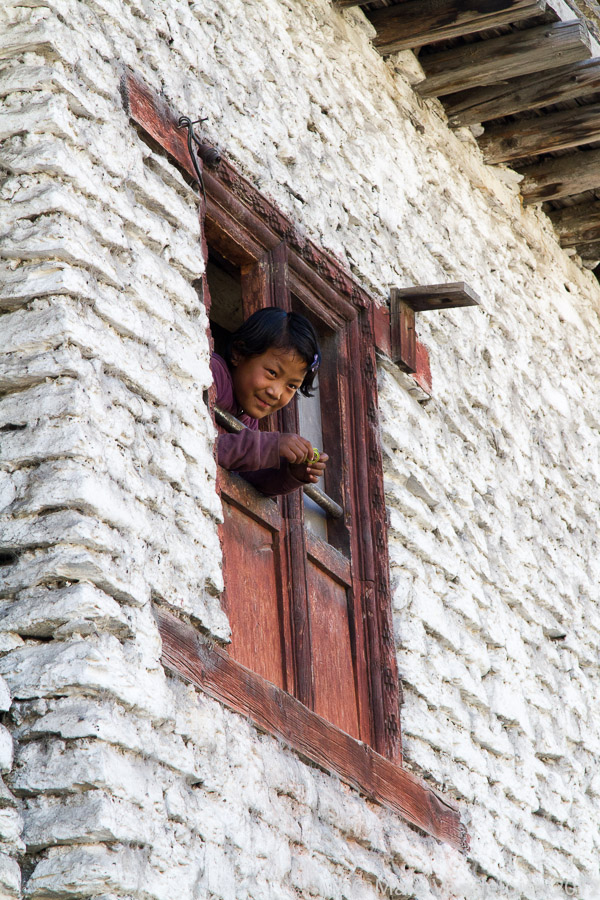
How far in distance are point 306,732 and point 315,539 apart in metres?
0.75

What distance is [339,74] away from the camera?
5309 millimetres

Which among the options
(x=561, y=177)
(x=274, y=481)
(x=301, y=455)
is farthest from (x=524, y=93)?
(x=301, y=455)

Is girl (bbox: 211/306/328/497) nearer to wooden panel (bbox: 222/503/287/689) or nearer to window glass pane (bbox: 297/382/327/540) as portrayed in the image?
wooden panel (bbox: 222/503/287/689)

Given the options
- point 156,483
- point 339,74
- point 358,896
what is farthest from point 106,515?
point 339,74

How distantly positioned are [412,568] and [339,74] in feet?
6.25

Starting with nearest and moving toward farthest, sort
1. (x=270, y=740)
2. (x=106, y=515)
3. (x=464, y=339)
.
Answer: (x=106, y=515)
(x=270, y=740)
(x=464, y=339)

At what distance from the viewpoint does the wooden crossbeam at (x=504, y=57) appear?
18.9ft

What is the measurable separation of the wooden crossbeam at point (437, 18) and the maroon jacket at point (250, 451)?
2.12 metres

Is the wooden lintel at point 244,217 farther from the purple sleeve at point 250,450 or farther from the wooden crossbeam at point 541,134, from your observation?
the wooden crossbeam at point 541,134

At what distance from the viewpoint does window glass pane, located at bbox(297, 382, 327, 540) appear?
15.1 feet

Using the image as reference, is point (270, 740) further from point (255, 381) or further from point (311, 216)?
point (311, 216)

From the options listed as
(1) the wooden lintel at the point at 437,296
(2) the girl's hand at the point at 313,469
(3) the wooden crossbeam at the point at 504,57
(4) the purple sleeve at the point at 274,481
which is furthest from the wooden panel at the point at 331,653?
(3) the wooden crossbeam at the point at 504,57

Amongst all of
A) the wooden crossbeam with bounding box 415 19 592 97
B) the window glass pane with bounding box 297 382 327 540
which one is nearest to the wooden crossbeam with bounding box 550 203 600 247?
the wooden crossbeam with bounding box 415 19 592 97

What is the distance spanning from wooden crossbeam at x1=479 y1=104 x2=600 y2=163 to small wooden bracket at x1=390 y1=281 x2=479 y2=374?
152 centimetres
